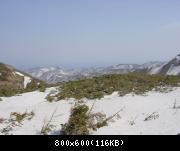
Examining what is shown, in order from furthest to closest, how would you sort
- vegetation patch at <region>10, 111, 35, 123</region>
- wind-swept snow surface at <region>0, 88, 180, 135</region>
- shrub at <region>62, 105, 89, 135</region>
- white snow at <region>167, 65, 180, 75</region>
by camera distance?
white snow at <region>167, 65, 180, 75</region> < vegetation patch at <region>10, 111, 35, 123</region> < wind-swept snow surface at <region>0, 88, 180, 135</region> < shrub at <region>62, 105, 89, 135</region>

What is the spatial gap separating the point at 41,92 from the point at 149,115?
8.74m

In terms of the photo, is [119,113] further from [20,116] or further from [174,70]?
[174,70]

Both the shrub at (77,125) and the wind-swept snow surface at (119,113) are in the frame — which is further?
the wind-swept snow surface at (119,113)

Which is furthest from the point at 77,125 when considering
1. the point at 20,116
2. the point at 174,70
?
the point at 174,70

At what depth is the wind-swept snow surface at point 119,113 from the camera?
16406 millimetres

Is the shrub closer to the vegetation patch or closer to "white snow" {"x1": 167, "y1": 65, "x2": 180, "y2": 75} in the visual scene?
the vegetation patch

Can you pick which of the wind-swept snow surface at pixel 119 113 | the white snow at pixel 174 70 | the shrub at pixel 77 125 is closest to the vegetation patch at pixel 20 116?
the wind-swept snow surface at pixel 119 113

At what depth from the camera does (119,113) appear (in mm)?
18609

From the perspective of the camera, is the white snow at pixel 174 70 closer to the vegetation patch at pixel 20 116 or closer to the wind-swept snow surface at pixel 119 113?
the wind-swept snow surface at pixel 119 113

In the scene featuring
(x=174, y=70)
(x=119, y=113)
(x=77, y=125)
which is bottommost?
(x=174, y=70)

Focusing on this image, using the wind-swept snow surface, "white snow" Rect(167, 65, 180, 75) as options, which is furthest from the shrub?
"white snow" Rect(167, 65, 180, 75)

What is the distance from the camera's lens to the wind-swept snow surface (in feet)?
53.8
